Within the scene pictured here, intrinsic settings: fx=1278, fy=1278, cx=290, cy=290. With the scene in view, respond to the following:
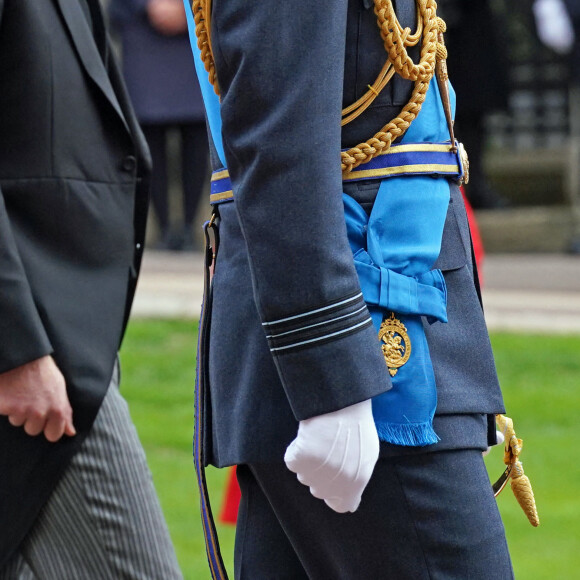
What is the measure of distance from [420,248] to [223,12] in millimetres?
358

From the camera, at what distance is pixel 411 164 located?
60.6 inches

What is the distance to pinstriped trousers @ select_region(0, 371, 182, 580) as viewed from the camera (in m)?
2.00

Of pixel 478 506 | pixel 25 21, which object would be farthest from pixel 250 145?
pixel 25 21

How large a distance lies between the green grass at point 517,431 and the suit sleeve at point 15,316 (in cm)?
170

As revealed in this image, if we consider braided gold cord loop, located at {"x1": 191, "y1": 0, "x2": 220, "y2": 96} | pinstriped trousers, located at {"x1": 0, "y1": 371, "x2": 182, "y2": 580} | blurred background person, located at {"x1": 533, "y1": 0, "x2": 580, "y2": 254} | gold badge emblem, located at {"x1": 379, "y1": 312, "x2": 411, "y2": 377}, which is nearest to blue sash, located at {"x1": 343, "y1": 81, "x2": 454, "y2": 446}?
gold badge emblem, located at {"x1": 379, "y1": 312, "x2": 411, "y2": 377}

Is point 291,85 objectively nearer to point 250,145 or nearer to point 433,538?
point 250,145

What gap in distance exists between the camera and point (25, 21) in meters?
1.95

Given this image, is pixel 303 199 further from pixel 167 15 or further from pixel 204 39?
pixel 167 15

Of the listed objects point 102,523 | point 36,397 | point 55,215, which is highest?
point 55,215

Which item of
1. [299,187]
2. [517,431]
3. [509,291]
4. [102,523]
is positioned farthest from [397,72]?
[509,291]

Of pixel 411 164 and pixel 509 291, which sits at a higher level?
pixel 411 164

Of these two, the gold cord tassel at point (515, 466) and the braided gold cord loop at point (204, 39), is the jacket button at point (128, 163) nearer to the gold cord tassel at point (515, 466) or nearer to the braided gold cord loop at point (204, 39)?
the braided gold cord loop at point (204, 39)

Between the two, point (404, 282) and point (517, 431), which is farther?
point (517, 431)

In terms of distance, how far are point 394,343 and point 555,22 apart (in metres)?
6.69
